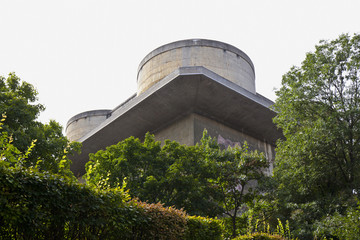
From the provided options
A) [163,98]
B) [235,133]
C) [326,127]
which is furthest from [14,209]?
[235,133]

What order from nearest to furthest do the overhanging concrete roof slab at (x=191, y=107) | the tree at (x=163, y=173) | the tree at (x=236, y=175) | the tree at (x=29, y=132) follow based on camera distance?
the tree at (x=29, y=132), the tree at (x=163, y=173), the tree at (x=236, y=175), the overhanging concrete roof slab at (x=191, y=107)

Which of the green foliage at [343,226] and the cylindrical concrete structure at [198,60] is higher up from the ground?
the cylindrical concrete structure at [198,60]

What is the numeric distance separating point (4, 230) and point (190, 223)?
11.6 feet

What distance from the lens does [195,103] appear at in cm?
2231

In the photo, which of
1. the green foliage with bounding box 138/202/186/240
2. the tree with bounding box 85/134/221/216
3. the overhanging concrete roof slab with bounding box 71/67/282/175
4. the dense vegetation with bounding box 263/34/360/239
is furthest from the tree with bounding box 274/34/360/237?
the green foliage with bounding box 138/202/186/240

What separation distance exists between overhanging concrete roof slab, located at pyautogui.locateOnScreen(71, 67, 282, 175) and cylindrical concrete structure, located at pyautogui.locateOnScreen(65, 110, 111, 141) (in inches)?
290

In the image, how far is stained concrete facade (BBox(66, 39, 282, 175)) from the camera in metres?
21.3

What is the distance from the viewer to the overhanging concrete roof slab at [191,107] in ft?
68.5

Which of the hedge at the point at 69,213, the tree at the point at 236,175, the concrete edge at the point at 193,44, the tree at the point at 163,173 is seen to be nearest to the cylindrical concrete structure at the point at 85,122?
the concrete edge at the point at 193,44

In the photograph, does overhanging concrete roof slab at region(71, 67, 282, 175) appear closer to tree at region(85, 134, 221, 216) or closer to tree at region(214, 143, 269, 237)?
tree at region(85, 134, 221, 216)

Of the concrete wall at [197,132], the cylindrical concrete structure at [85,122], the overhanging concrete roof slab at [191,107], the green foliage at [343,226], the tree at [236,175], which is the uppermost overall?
the cylindrical concrete structure at [85,122]

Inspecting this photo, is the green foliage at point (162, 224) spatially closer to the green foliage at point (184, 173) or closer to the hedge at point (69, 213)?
the hedge at point (69, 213)

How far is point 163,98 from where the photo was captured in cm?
2188

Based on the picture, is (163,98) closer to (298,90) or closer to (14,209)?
(298,90)
